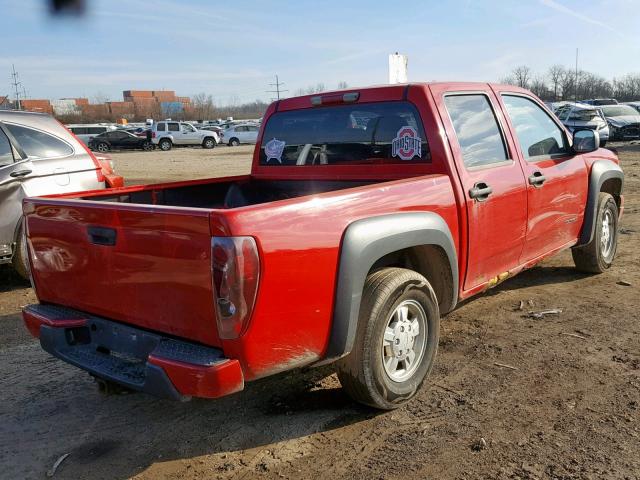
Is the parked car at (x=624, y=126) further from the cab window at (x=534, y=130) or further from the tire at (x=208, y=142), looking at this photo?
the tire at (x=208, y=142)

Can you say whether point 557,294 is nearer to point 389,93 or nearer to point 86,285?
point 389,93

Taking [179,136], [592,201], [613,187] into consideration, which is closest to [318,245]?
[592,201]

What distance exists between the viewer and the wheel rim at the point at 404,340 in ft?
10.9

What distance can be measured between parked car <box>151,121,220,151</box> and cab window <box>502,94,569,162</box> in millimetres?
36097

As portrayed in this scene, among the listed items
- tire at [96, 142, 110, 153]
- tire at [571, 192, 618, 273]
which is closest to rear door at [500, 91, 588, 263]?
tire at [571, 192, 618, 273]

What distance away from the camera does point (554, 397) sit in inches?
137

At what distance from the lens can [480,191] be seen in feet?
12.7

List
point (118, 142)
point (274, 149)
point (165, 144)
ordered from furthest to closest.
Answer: point (165, 144)
point (118, 142)
point (274, 149)

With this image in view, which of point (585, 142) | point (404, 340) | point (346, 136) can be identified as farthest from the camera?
point (585, 142)

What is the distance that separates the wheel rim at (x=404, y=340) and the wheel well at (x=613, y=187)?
3.39 meters

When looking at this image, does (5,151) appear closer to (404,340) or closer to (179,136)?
(404,340)

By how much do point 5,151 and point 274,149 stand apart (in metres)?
3.12

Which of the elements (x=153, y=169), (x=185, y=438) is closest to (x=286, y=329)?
(x=185, y=438)

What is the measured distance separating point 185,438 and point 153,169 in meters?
20.7
